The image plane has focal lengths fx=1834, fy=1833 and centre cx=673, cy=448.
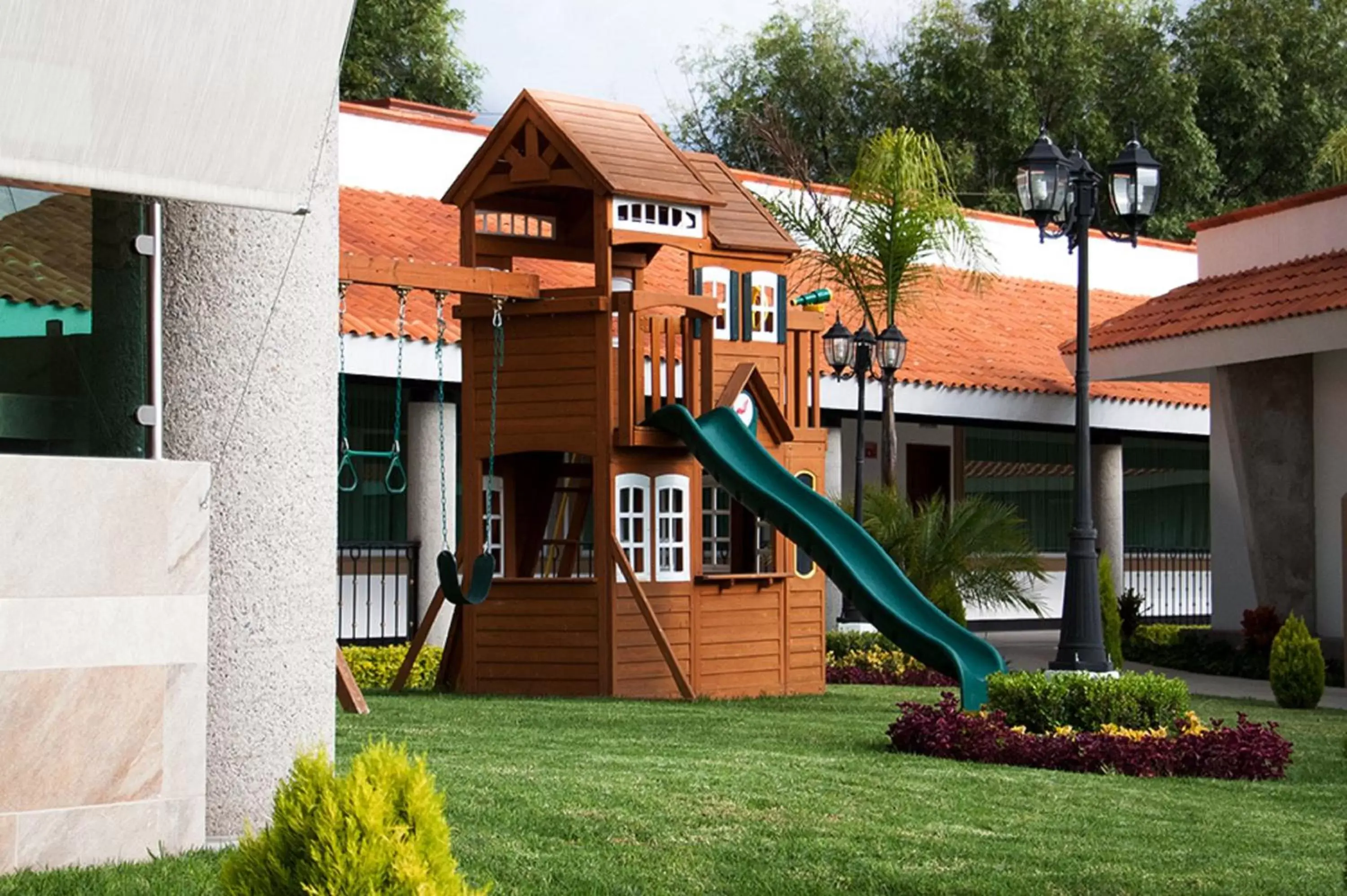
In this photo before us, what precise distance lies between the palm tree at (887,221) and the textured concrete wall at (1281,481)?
165 inches

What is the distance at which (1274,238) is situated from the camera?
22.6 meters

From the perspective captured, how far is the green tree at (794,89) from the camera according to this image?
44.6 m

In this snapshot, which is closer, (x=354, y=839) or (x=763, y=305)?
(x=354, y=839)

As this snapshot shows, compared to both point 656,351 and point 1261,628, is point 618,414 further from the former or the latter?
point 1261,628

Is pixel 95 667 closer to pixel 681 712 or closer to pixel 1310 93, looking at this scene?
pixel 681 712

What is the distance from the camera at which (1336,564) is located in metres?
21.8

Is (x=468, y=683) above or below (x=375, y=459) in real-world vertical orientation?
below

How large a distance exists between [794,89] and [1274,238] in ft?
80.8

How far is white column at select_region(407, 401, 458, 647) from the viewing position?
763 inches

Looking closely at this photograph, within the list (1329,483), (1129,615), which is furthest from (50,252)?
(1129,615)

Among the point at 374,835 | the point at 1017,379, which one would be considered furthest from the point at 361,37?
the point at 374,835

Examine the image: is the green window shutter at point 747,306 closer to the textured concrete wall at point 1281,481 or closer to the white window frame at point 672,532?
the white window frame at point 672,532

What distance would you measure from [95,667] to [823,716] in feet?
28.1

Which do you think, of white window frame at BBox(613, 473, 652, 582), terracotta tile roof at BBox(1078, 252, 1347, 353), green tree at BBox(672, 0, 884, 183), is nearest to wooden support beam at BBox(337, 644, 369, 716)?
white window frame at BBox(613, 473, 652, 582)
